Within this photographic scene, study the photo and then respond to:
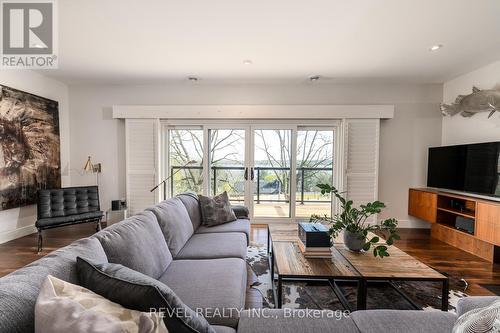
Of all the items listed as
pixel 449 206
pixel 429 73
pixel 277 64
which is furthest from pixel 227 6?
pixel 449 206

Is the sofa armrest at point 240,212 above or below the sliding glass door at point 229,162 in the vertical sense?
below

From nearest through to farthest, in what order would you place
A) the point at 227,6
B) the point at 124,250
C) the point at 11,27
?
the point at 124,250 < the point at 227,6 < the point at 11,27

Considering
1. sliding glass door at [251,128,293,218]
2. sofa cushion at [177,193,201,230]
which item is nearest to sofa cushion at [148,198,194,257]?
sofa cushion at [177,193,201,230]

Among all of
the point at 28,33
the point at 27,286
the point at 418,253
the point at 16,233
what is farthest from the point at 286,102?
the point at 16,233

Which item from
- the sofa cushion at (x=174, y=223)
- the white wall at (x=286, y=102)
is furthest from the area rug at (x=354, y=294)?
the white wall at (x=286, y=102)

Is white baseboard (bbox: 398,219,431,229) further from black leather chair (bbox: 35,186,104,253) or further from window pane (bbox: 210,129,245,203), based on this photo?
black leather chair (bbox: 35,186,104,253)

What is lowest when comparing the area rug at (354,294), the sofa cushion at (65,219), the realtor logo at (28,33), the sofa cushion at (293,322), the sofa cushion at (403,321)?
the area rug at (354,294)

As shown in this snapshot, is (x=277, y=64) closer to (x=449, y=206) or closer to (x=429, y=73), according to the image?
(x=429, y=73)

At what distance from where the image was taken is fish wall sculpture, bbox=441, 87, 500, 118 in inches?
123

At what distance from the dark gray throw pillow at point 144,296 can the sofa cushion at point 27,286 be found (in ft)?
0.41

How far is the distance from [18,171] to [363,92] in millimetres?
5502

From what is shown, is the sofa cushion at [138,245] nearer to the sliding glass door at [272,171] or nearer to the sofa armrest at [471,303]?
the sofa armrest at [471,303]

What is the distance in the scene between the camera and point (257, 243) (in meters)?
3.35

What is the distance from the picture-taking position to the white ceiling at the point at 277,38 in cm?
213
